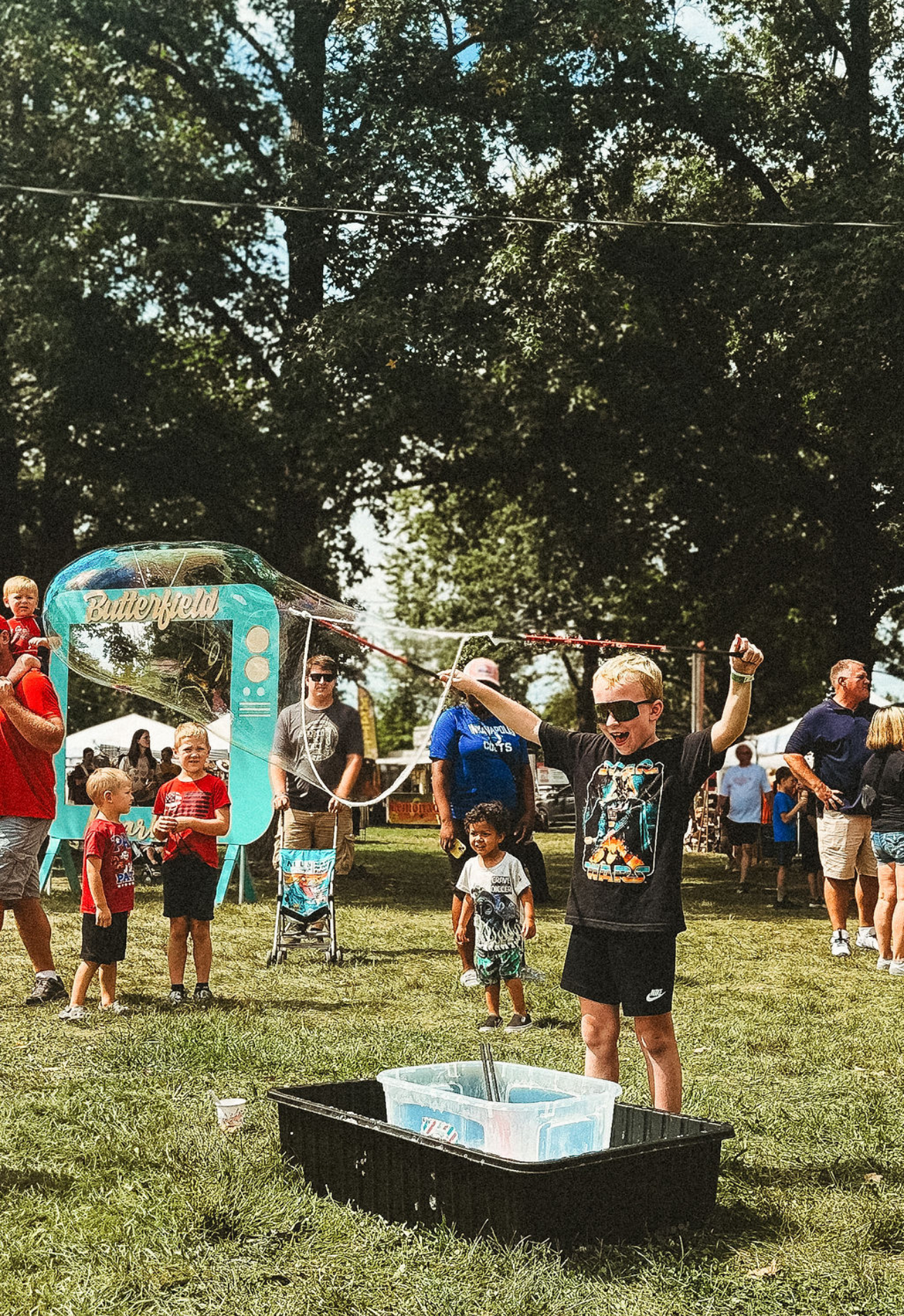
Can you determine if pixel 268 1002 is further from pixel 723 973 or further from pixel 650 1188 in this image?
pixel 650 1188

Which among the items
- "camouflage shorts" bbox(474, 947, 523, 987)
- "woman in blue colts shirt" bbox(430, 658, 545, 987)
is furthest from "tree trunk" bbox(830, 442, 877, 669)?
"camouflage shorts" bbox(474, 947, 523, 987)

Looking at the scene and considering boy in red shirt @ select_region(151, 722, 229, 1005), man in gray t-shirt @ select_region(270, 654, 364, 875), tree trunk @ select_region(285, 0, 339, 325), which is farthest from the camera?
tree trunk @ select_region(285, 0, 339, 325)

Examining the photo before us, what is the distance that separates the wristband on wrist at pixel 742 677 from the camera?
14.2 ft

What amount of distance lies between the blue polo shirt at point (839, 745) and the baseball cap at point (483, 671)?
3781 millimetres

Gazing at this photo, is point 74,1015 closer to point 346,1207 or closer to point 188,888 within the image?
point 188,888

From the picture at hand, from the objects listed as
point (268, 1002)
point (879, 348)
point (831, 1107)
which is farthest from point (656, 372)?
point (831, 1107)

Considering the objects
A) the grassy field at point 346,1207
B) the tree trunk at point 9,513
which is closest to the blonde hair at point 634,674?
the grassy field at point 346,1207

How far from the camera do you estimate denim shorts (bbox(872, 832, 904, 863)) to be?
31.2 feet

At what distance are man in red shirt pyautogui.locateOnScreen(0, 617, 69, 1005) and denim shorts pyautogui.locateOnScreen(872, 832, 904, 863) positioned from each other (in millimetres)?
5637

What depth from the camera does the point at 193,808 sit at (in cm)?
777

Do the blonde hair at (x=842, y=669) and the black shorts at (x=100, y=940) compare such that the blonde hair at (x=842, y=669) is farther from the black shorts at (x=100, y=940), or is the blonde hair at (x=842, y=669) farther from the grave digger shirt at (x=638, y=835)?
the grave digger shirt at (x=638, y=835)

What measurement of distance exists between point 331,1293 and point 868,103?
18.3m

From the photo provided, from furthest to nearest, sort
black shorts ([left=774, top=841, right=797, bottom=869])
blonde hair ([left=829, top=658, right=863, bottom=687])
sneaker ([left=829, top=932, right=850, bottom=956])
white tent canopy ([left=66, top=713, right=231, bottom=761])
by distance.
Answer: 1. white tent canopy ([left=66, top=713, right=231, bottom=761])
2. black shorts ([left=774, top=841, right=797, bottom=869])
3. sneaker ([left=829, top=932, right=850, bottom=956])
4. blonde hair ([left=829, top=658, right=863, bottom=687])

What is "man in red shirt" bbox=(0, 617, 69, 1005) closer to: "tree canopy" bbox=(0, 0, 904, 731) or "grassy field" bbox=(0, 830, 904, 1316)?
"grassy field" bbox=(0, 830, 904, 1316)
